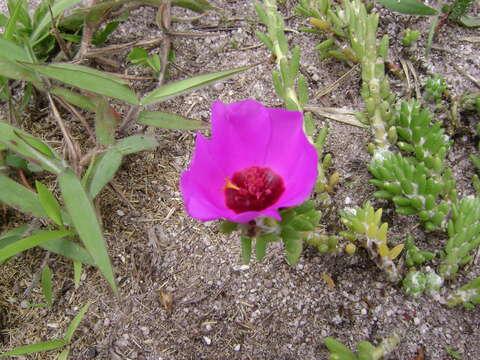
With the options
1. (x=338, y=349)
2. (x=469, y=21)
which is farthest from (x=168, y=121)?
(x=469, y=21)

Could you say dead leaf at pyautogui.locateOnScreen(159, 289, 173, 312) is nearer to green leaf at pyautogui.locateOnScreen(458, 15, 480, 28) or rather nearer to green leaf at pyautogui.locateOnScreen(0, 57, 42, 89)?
green leaf at pyautogui.locateOnScreen(0, 57, 42, 89)

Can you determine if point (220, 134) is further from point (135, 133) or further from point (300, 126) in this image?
point (135, 133)

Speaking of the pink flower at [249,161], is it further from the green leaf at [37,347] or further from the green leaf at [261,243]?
the green leaf at [37,347]

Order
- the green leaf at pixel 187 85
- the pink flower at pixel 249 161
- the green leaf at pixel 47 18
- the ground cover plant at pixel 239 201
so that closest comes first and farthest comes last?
the pink flower at pixel 249 161, the ground cover plant at pixel 239 201, the green leaf at pixel 187 85, the green leaf at pixel 47 18

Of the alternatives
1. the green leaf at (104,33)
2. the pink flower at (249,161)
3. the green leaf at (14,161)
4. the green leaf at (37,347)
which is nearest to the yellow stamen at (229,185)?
the pink flower at (249,161)

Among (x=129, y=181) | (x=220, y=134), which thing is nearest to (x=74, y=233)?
(x=129, y=181)

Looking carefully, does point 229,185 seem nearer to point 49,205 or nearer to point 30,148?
point 49,205
